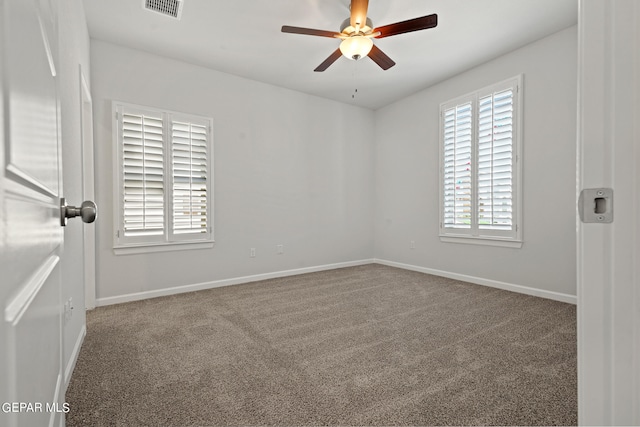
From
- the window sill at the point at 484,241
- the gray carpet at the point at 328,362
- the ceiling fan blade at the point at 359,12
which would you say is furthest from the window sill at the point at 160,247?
the window sill at the point at 484,241

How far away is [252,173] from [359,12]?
98.2 inches

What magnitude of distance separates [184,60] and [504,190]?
4.18 meters

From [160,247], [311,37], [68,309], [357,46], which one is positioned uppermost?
[311,37]

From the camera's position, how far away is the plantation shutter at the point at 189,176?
12.2 ft

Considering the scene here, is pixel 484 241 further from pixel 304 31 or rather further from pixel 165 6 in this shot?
pixel 165 6

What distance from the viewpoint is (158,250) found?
3.61m

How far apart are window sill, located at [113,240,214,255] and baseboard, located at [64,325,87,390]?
3.39 feet

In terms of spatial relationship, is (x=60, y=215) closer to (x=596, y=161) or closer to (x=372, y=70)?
(x=596, y=161)

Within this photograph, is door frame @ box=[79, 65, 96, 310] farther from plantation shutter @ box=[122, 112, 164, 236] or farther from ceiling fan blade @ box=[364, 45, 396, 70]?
ceiling fan blade @ box=[364, 45, 396, 70]

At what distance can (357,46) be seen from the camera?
8.85 ft

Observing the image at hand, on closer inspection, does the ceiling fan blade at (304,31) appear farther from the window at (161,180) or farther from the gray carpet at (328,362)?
the gray carpet at (328,362)

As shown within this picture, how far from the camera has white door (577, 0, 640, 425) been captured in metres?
0.51

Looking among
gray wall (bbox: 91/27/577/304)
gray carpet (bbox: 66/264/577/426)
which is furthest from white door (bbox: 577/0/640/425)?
gray wall (bbox: 91/27/577/304)

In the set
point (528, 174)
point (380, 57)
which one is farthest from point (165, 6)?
point (528, 174)
